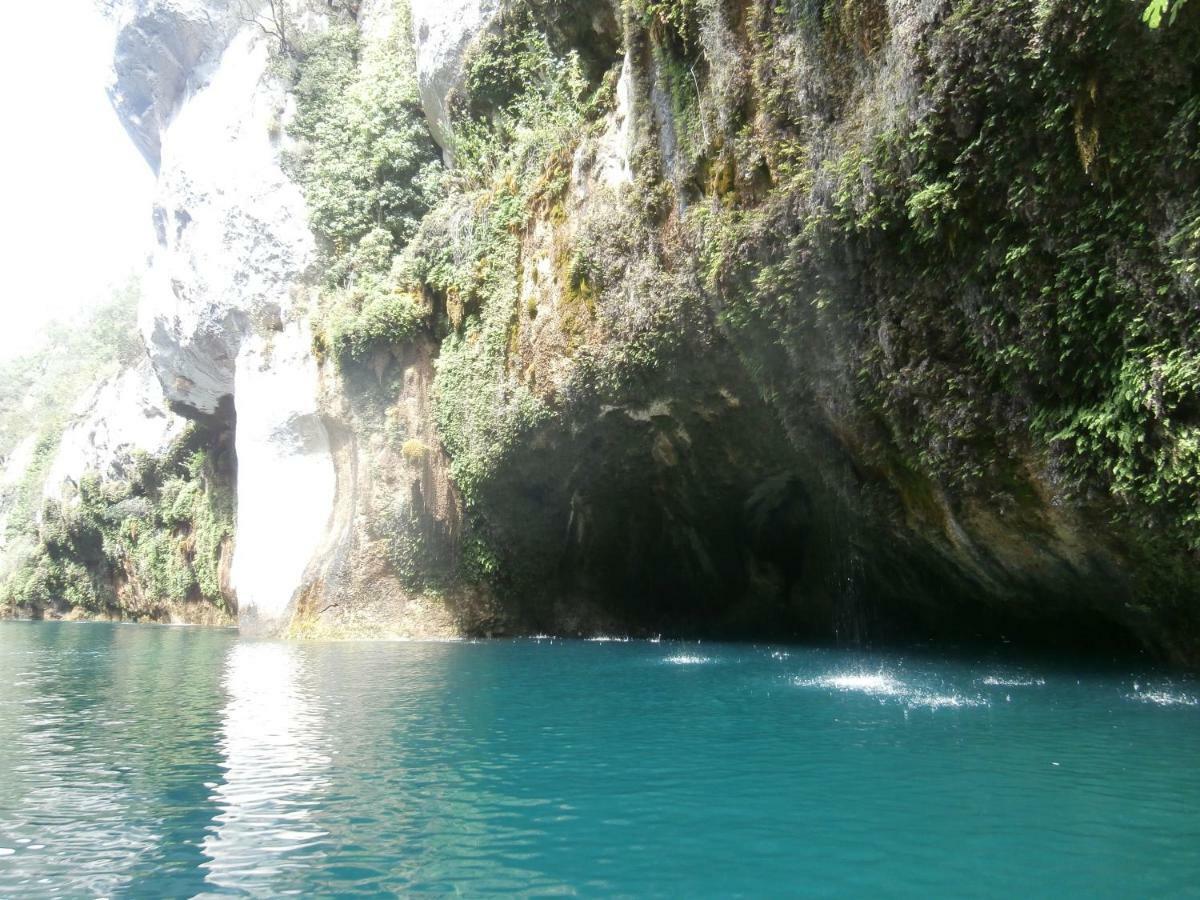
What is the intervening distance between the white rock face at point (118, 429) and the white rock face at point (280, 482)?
48.1 feet

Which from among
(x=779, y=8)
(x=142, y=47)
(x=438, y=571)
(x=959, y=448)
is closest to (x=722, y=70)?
(x=779, y=8)

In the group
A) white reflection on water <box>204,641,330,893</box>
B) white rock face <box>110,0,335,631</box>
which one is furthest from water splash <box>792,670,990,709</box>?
white rock face <box>110,0,335,631</box>

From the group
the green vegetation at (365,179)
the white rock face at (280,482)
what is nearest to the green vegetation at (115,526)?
the white rock face at (280,482)

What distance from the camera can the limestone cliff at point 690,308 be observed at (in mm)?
Result: 9820

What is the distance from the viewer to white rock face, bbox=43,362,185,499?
4078 centimetres

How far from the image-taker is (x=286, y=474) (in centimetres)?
2625

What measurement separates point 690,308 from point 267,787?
11055 mm

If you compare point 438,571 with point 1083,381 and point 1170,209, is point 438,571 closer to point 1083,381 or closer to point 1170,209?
point 1083,381

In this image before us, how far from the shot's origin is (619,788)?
635 cm

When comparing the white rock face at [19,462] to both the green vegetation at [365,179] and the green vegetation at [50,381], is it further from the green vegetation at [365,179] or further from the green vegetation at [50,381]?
the green vegetation at [365,179]

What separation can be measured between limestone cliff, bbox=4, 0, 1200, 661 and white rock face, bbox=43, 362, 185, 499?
25.9 ft

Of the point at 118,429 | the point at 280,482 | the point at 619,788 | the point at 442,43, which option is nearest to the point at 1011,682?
the point at 619,788

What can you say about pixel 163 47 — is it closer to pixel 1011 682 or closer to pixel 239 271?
pixel 239 271

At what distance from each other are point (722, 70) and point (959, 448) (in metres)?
6.87
